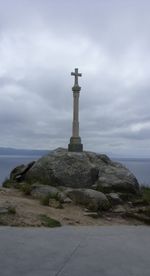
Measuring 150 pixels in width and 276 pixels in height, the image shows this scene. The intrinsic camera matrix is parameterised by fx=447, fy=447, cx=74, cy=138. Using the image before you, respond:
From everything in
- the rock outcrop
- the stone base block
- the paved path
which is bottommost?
the paved path

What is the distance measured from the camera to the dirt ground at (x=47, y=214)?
10.0 metres

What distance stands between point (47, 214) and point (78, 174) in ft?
17.0

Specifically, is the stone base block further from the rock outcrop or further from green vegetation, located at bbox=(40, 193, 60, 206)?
green vegetation, located at bbox=(40, 193, 60, 206)

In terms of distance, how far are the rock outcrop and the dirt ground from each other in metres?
2.99

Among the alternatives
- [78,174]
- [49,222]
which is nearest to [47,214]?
[49,222]

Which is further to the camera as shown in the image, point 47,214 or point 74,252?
point 47,214

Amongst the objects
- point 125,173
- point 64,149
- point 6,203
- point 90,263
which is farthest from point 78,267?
point 64,149

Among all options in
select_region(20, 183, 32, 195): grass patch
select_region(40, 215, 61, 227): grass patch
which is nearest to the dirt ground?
select_region(40, 215, 61, 227): grass patch

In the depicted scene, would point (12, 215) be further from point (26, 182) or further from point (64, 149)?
point (64, 149)

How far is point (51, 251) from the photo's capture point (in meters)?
7.19

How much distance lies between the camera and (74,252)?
→ 7.20 m

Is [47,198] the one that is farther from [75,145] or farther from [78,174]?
[75,145]

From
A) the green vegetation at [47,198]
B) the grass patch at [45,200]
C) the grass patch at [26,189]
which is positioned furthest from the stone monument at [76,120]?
the grass patch at [45,200]

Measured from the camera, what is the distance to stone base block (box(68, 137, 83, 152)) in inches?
722
